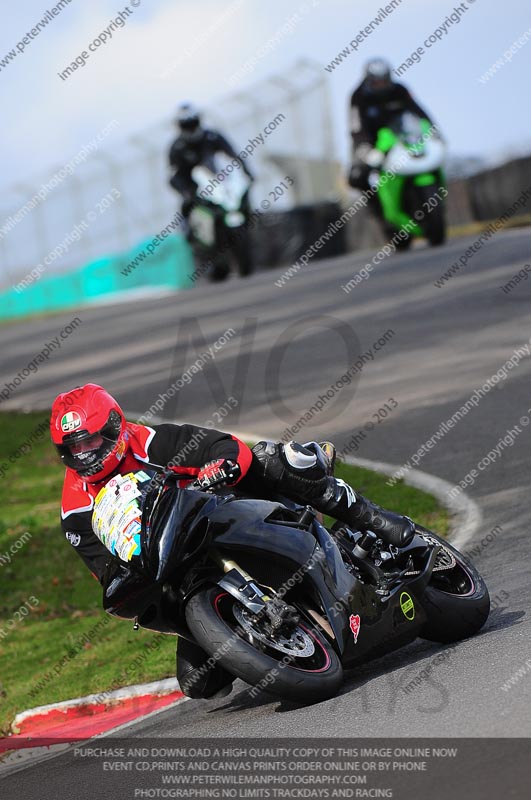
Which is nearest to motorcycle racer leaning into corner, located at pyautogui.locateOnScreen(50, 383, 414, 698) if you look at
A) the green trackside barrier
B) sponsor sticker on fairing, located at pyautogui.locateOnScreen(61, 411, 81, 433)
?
sponsor sticker on fairing, located at pyautogui.locateOnScreen(61, 411, 81, 433)

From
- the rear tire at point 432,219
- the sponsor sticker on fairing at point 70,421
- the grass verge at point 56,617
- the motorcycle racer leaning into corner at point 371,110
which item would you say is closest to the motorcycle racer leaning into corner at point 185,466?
the sponsor sticker on fairing at point 70,421

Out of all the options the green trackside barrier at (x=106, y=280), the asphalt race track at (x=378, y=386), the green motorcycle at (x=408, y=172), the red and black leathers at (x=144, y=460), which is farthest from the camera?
the green trackside barrier at (x=106, y=280)

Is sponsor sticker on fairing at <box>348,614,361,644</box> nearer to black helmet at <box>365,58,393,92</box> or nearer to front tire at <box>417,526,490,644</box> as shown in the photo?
front tire at <box>417,526,490,644</box>

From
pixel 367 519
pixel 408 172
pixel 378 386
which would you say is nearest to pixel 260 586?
pixel 367 519

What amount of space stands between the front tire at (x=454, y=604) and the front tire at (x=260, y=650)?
2.11ft

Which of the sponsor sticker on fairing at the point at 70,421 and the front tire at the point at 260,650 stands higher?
the sponsor sticker on fairing at the point at 70,421

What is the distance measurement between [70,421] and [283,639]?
1.35m

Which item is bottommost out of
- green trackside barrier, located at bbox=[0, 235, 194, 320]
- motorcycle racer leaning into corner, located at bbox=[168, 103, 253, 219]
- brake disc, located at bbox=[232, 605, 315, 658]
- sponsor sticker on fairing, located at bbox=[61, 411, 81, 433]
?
green trackside barrier, located at bbox=[0, 235, 194, 320]

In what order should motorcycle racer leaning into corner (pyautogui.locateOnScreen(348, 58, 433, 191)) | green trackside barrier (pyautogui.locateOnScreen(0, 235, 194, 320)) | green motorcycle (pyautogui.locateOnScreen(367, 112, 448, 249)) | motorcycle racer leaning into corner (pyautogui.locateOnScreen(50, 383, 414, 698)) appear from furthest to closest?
green trackside barrier (pyautogui.locateOnScreen(0, 235, 194, 320)), motorcycle racer leaning into corner (pyautogui.locateOnScreen(348, 58, 433, 191)), green motorcycle (pyautogui.locateOnScreen(367, 112, 448, 249)), motorcycle racer leaning into corner (pyautogui.locateOnScreen(50, 383, 414, 698))

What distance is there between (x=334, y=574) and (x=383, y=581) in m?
0.35

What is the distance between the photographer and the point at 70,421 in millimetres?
5770

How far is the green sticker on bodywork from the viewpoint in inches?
231

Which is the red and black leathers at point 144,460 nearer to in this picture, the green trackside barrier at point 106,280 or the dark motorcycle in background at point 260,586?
the dark motorcycle in background at point 260,586

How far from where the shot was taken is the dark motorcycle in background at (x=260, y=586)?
5250 millimetres
